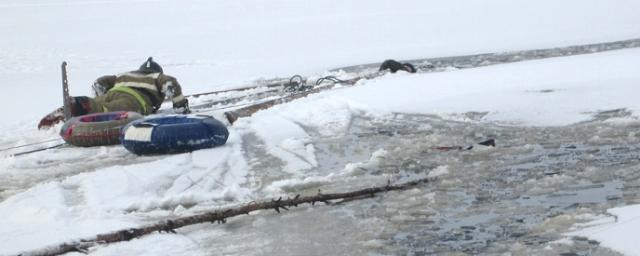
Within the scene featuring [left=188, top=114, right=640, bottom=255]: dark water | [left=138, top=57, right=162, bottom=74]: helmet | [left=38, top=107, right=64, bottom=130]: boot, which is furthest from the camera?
[left=138, top=57, right=162, bottom=74]: helmet

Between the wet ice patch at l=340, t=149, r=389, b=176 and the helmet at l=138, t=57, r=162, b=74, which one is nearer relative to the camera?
the wet ice patch at l=340, t=149, r=389, b=176

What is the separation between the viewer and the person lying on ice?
37.3 ft

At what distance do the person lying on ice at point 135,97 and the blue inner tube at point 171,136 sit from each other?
2.06 metres

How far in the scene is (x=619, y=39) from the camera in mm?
19406

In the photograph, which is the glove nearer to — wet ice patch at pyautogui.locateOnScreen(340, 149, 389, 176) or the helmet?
the helmet

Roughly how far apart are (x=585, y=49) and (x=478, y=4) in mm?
Result: 20182

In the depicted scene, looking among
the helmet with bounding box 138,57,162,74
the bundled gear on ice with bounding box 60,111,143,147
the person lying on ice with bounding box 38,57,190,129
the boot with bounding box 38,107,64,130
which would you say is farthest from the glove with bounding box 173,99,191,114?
the boot with bounding box 38,107,64,130

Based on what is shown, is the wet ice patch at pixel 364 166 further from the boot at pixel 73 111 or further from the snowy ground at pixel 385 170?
the boot at pixel 73 111

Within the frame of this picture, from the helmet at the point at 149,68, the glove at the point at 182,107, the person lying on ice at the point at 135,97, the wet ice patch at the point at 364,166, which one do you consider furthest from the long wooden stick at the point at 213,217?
the helmet at the point at 149,68

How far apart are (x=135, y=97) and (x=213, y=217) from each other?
18.4 ft

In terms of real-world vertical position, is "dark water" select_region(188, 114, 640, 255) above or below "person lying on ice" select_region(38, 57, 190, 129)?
below

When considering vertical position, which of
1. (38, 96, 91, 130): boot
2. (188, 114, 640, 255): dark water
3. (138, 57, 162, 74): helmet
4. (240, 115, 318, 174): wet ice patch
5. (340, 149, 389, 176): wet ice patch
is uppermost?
(138, 57, 162, 74): helmet

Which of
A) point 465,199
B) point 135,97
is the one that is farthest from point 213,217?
point 135,97

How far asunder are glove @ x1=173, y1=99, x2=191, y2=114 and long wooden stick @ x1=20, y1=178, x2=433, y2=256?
4896 mm
